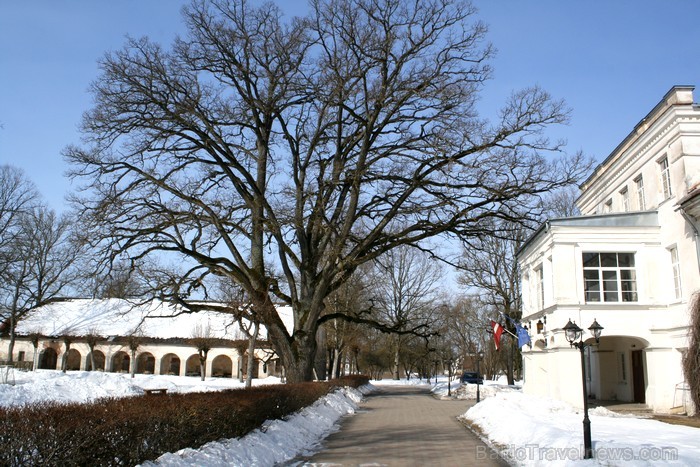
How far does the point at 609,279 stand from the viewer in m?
23.4

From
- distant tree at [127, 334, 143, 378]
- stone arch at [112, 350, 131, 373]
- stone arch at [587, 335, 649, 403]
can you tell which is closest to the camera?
stone arch at [587, 335, 649, 403]

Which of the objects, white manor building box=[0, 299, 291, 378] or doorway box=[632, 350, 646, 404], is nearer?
doorway box=[632, 350, 646, 404]

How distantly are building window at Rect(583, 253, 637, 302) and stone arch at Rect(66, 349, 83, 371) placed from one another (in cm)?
5150

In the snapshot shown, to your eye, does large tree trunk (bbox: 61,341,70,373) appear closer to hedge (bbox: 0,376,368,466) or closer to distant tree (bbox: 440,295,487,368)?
distant tree (bbox: 440,295,487,368)

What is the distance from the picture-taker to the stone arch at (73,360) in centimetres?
5850

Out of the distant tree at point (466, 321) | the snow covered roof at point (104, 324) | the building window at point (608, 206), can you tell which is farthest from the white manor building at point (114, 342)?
the building window at point (608, 206)

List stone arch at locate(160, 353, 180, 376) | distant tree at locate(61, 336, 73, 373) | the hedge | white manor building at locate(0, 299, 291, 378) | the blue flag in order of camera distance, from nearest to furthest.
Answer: the hedge, the blue flag, distant tree at locate(61, 336, 73, 373), white manor building at locate(0, 299, 291, 378), stone arch at locate(160, 353, 180, 376)

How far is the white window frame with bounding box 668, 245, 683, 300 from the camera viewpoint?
21688 mm

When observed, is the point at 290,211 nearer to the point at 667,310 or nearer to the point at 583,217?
the point at 583,217

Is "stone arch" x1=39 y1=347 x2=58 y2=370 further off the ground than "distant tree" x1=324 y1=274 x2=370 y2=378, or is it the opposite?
"distant tree" x1=324 y1=274 x2=370 y2=378

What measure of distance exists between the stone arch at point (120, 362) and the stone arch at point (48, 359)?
562 cm

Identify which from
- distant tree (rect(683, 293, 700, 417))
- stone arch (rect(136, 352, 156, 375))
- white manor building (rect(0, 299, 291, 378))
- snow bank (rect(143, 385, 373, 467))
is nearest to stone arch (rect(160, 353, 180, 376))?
white manor building (rect(0, 299, 291, 378))

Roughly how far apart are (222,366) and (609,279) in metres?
47.5

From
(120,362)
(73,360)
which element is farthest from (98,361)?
(73,360)
